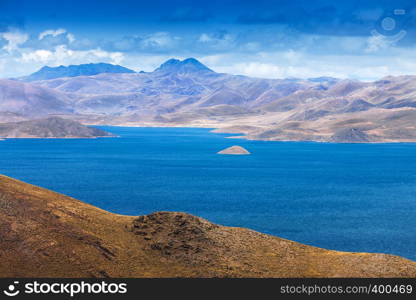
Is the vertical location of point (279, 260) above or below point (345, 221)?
below

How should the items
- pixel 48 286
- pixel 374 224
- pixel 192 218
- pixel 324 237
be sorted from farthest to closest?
pixel 374 224 < pixel 324 237 < pixel 192 218 < pixel 48 286

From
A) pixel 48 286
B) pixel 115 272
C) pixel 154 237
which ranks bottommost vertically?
pixel 48 286

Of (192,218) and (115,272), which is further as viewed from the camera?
(192,218)

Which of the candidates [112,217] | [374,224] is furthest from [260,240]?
[374,224]

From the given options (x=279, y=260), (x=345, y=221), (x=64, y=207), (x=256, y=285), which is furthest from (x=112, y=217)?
(x=345, y=221)

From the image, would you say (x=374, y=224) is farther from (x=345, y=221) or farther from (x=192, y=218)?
(x=192, y=218)

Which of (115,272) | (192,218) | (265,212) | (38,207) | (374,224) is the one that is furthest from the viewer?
(265,212)

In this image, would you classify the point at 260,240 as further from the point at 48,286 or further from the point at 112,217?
the point at 48,286
